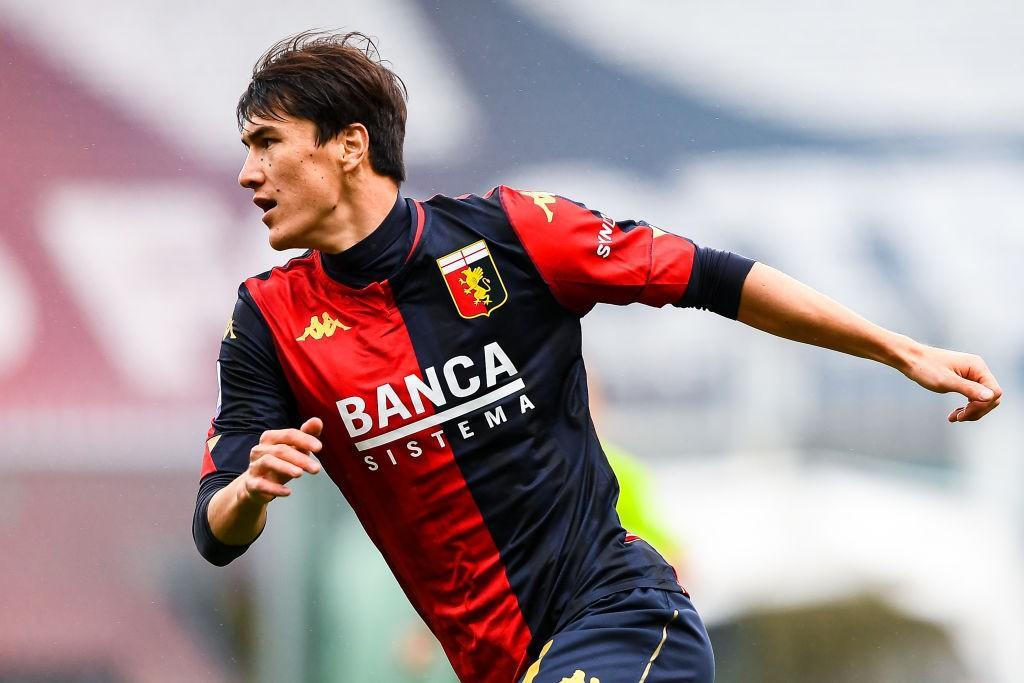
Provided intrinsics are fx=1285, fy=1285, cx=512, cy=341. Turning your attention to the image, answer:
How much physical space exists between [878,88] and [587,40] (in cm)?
114

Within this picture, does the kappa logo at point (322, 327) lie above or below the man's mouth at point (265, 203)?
below

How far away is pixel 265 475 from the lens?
1993mm

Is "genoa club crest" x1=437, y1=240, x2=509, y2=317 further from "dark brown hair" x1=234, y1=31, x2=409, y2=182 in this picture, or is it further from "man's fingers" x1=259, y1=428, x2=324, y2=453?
"man's fingers" x1=259, y1=428, x2=324, y2=453

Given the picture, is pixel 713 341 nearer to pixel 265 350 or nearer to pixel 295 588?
pixel 295 588

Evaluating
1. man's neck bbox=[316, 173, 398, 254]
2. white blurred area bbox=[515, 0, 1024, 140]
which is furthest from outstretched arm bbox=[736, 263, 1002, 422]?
white blurred area bbox=[515, 0, 1024, 140]

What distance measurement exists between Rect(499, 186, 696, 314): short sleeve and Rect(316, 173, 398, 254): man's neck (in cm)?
25

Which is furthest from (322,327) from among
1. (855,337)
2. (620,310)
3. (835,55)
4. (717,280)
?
A: (835,55)

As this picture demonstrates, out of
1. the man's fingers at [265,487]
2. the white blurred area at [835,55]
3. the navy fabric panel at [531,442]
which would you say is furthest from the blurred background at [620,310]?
the man's fingers at [265,487]

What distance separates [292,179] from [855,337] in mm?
1105

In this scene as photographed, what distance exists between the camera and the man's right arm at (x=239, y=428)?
2.19 m

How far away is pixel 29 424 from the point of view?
15.8 ft

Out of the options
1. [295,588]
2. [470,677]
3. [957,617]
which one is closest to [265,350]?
[470,677]

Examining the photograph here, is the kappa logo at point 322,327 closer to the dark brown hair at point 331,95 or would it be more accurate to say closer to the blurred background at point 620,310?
the dark brown hair at point 331,95

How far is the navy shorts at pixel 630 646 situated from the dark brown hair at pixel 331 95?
38.4 inches
